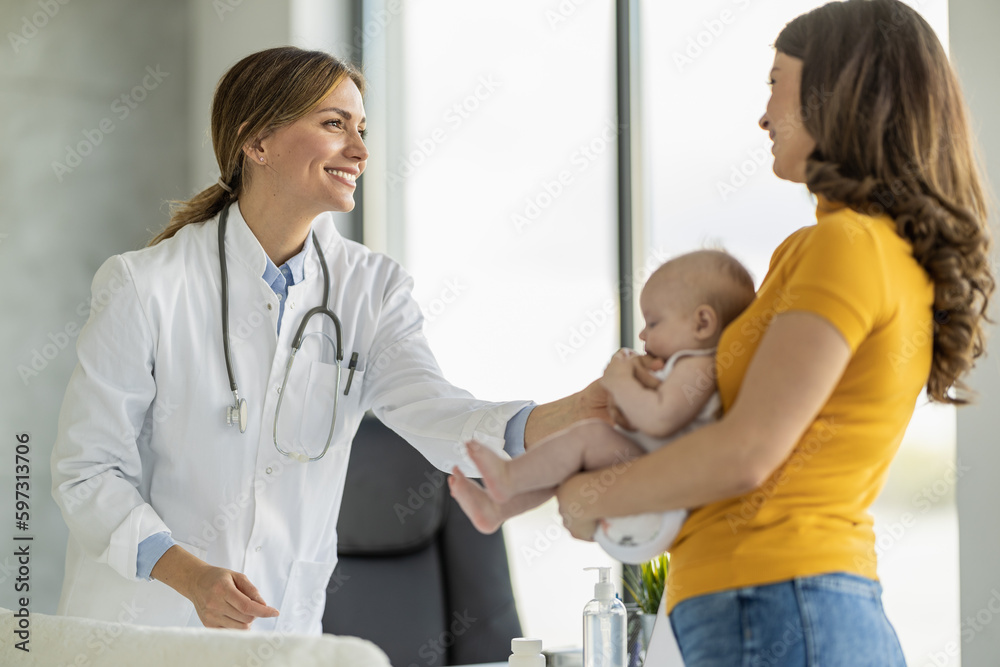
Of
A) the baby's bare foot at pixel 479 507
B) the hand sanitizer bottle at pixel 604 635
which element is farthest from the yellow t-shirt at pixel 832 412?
the hand sanitizer bottle at pixel 604 635

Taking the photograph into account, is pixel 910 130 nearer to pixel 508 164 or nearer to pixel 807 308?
pixel 807 308

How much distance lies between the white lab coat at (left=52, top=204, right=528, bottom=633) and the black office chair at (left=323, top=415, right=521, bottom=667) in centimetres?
46

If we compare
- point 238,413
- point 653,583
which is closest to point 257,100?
point 238,413

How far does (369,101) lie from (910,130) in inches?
110

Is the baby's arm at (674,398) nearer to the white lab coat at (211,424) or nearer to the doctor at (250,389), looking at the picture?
the doctor at (250,389)

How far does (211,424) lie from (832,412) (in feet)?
3.70

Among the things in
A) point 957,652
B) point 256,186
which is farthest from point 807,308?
point 256,186

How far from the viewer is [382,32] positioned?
3.49 meters

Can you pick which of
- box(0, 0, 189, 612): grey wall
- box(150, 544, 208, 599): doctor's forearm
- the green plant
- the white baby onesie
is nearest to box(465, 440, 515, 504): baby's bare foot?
the white baby onesie

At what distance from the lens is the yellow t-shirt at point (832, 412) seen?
830mm

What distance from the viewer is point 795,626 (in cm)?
83

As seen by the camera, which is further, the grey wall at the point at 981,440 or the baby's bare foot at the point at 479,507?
the grey wall at the point at 981,440

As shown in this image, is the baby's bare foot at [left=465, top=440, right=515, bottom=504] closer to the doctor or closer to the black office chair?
the doctor

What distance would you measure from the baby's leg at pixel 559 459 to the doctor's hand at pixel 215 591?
55 centimetres
